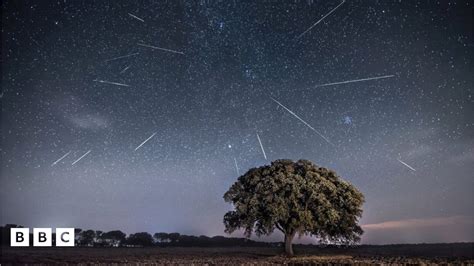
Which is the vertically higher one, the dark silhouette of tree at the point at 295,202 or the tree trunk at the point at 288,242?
the dark silhouette of tree at the point at 295,202

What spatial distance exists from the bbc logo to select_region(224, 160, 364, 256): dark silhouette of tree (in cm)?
1789

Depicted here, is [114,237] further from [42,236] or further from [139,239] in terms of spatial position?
[42,236]

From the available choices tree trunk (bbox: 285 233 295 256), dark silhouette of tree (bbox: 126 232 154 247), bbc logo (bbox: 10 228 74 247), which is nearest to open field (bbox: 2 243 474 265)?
tree trunk (bbox: 285 233 295 256)

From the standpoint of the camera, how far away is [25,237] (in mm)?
24281

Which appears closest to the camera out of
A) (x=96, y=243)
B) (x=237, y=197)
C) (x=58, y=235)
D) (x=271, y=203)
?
(x=58, y=235)

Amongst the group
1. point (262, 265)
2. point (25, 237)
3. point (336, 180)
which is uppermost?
point (336, 180)

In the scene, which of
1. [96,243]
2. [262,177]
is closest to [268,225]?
[262,177]

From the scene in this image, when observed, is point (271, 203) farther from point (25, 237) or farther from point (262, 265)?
point (25, 237)

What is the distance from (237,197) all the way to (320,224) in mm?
8350

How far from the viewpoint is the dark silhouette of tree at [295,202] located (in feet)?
129

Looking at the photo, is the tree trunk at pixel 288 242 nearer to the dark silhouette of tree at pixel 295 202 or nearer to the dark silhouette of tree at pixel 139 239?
the dark silhouette of tree at pixel 295 202

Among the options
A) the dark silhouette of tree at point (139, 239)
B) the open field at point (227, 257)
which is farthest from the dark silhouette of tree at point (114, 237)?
the open field at point (227, 257)

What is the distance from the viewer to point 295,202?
3903 cm

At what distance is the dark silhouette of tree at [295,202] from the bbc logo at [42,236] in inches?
704
